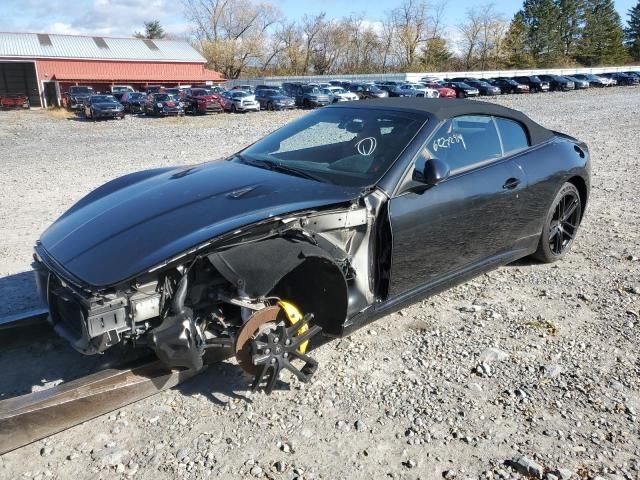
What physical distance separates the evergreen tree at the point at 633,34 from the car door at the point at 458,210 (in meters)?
95.7

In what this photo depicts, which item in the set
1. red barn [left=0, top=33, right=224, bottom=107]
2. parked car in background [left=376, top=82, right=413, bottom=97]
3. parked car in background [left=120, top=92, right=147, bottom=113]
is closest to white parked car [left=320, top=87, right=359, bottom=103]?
parked car in background [left=376, top=82, right=413, bottom=97]

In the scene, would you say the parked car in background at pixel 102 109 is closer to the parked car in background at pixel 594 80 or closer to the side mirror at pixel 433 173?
the side mirror at pixel 433 173

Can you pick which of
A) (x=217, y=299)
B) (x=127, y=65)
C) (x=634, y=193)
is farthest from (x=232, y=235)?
(x=127, y=65)

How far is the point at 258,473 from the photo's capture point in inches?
97.3

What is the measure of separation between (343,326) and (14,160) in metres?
11.7

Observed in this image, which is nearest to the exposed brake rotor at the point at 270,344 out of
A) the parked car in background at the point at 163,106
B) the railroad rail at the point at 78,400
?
the railroad rail at the point at 78,400

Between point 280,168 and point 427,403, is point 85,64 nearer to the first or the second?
point 280,168

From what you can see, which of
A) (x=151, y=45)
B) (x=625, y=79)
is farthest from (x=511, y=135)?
(x=151, y=45)

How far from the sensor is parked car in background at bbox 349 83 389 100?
35.1 meters

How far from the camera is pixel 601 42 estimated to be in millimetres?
79875

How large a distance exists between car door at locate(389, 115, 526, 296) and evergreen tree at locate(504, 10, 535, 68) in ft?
256

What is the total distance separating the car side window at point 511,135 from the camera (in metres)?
4.31

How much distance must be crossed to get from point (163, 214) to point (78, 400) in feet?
3.45

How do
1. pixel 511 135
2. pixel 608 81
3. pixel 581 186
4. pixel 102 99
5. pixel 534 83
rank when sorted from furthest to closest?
pixel 608 81, pixel 534 83, pixel 102 99, pixel 581 186, pixel 511 135
